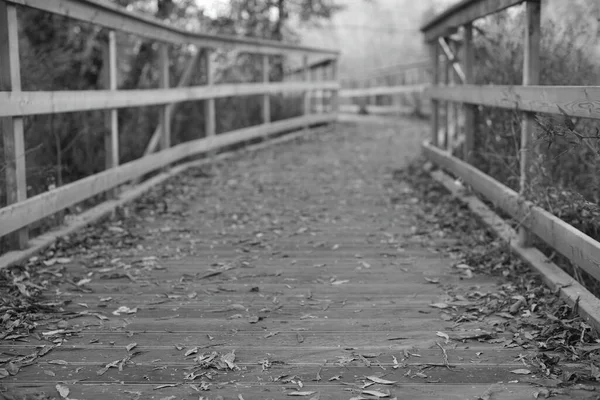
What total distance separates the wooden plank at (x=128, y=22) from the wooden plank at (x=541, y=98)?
2.64m

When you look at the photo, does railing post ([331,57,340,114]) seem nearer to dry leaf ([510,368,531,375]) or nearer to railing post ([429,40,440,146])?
railing post ([429,40,440,146])

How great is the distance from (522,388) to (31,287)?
8.04ft

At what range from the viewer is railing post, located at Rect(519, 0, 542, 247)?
4410mm

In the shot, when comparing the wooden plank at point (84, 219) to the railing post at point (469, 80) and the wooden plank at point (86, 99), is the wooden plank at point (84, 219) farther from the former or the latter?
the railing post at point (469, 80)

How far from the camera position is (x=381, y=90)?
24.2 metres

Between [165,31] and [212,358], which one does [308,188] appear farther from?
[212,358]

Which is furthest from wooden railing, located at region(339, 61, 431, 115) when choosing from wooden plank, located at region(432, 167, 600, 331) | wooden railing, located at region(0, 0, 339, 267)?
wooden plank, located at region(432, 167, 600, 331)

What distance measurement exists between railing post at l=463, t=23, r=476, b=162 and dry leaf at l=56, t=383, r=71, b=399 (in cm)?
409

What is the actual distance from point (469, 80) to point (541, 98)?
7.57 ft

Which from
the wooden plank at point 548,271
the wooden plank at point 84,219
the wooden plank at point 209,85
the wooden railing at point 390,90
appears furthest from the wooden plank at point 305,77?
the wooden plank at point 548,271

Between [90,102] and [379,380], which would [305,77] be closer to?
[90,102]

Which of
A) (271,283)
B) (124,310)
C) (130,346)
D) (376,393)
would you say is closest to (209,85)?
(271,283)

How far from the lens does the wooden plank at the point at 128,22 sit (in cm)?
491

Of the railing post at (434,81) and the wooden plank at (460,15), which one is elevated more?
the wooden plank at (460,15)
